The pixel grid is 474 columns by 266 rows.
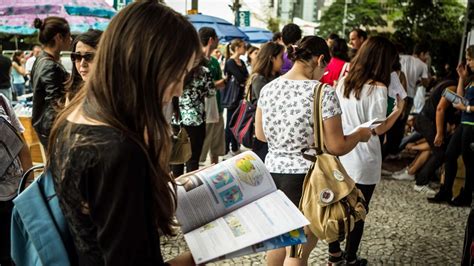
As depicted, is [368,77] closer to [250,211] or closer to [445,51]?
[250,211]

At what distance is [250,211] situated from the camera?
1518 millimetres

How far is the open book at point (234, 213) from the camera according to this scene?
1346 millimetres

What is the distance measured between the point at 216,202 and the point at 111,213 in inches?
19.0

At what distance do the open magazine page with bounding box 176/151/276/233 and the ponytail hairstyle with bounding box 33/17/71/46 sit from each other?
280 cm

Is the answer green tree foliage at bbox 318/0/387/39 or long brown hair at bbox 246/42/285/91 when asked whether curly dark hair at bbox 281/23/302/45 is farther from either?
green tree foliage at bbox 318/0/387/39

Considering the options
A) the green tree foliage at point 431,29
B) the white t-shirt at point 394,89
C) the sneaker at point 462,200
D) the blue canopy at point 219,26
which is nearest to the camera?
the white t-shirt at point 394,89

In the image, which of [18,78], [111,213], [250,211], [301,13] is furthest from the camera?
[301,13]

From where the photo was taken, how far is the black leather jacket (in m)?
3.71

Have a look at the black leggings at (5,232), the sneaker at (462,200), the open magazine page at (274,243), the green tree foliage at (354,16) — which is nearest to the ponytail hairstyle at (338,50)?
the sneaker at (462,200)

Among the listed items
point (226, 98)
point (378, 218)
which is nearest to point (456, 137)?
point (378, 218)

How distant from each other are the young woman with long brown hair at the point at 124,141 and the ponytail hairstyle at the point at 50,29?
291 cm

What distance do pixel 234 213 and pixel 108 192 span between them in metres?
0.51

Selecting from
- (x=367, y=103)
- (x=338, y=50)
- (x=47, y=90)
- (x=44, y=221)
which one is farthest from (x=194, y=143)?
(x=44, y=221)

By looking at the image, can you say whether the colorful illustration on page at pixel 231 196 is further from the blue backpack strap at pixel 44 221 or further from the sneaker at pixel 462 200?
the sneaker at pixel 462 200
